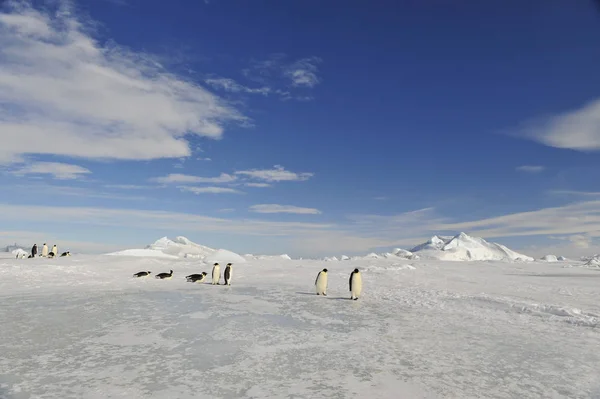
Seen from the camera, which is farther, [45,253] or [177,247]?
[177,247]

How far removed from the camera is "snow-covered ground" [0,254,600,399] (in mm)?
5078

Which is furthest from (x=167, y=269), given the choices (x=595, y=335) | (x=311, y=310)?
(x=595, y=335)

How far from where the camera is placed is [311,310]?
1130 cm

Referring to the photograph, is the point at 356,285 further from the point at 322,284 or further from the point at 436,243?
the point at 436,243

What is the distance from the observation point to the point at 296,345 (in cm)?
729

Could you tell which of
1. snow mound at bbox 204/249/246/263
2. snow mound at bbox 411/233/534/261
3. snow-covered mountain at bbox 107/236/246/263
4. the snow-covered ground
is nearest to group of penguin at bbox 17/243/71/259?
snow-covered mountain at bbox 107/236/246/263

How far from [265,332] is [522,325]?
20.3 ft

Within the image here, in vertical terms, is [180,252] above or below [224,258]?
above

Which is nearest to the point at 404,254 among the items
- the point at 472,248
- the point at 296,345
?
the point at 472,248

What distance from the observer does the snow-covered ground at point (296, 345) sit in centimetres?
508

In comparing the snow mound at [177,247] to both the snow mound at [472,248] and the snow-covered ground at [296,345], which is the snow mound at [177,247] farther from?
the snow mound at [472,248]

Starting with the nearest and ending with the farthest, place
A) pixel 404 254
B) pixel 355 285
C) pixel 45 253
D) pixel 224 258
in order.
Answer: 1. pixel 355 285
2. pixel 45 253
3. pixel 224 258
4. pixel 404 254

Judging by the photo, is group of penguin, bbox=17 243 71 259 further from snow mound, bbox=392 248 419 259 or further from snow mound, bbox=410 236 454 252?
snow mound, bbox=410 236 454 252

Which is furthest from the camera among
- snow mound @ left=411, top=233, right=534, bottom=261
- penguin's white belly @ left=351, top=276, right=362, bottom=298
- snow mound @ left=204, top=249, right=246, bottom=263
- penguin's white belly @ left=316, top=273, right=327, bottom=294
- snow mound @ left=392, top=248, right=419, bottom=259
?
snow mound @ left=411, top=233, right=534, bottom=261
